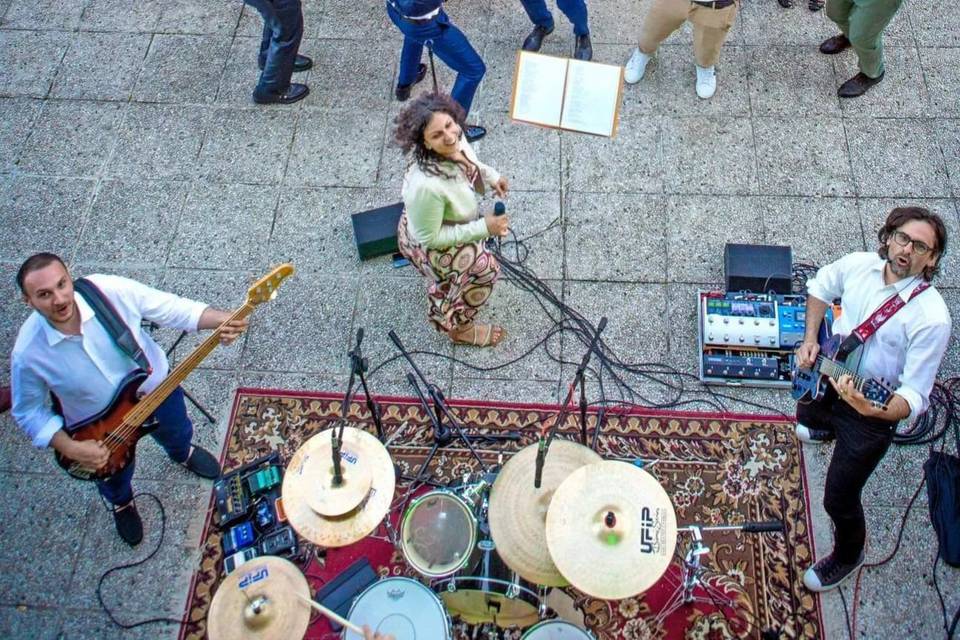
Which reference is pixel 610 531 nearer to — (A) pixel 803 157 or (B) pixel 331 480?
(B) pixel 331 480

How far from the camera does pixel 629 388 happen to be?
4504 mm

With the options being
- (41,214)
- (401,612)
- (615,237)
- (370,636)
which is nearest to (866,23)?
(615,237)

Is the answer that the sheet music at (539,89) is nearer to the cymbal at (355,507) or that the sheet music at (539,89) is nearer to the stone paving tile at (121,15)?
the cymbal at (355,507)

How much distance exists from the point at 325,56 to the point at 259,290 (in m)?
3.22

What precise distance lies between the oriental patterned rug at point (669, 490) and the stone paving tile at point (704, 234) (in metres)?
1.01

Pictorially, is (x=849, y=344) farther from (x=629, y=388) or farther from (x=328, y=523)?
(x=328, y=523)

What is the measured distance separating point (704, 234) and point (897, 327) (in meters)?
1.86

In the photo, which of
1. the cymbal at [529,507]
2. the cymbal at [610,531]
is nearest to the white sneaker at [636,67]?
the cymbal at [529,507]

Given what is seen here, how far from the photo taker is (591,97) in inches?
185

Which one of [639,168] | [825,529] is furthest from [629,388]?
[639,168]

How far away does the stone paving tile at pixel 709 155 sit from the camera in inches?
205

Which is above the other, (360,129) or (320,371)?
(360,129)

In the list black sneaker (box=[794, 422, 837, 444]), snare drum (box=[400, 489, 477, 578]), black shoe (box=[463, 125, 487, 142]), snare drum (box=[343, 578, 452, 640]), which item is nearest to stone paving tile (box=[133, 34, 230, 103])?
black shoe (box=[463, 125, 487, 142])

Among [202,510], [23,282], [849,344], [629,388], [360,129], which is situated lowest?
[202,510]
